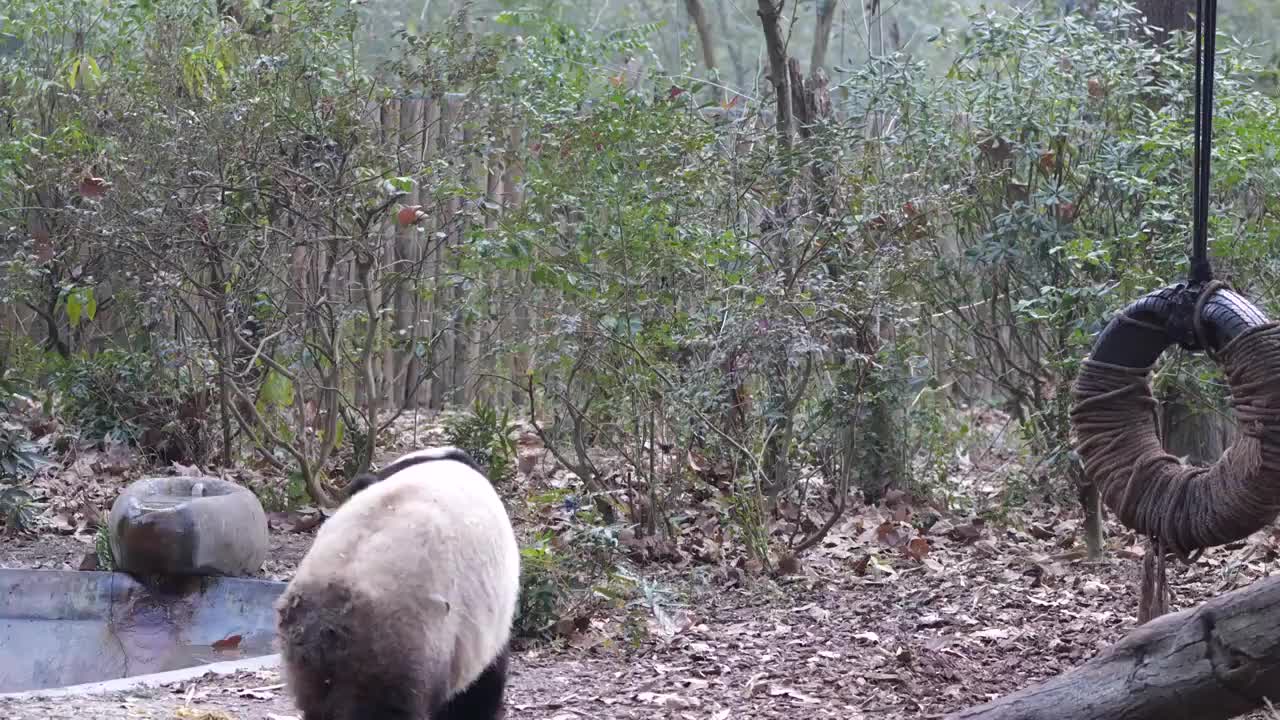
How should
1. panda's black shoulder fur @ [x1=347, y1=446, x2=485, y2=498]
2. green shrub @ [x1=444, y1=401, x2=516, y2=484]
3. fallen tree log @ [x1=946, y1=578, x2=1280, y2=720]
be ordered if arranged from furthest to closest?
green shrub @ [x1=444, y1=401, x2=516, y2=484] → panda's black shoulder fur @ [x1=347, y1=446, x2=485, y2=498] → fallen tree log @ [x1=946, y1=578, x2=1280, y2=720]

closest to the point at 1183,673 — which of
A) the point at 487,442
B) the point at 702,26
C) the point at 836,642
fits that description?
the point at 836,642

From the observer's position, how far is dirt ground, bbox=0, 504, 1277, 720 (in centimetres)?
503

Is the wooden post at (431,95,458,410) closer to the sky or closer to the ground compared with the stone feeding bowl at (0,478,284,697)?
closer to the sky

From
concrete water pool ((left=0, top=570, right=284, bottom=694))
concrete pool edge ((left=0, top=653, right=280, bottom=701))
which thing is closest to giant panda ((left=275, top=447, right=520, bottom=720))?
concrete pool edge ((left=0, top=653, right=280, bottom=701))

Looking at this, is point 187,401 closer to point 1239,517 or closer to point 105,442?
point 105,442

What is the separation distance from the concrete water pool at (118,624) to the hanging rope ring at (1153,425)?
4178 millimetres

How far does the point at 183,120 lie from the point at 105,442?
8.47 feet

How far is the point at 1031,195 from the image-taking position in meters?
7.62

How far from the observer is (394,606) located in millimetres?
3420

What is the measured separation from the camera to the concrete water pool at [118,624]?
641cm

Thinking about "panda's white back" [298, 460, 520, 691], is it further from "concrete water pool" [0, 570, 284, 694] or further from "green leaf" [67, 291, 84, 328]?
"green leaf" [67, 291, 84, 328]

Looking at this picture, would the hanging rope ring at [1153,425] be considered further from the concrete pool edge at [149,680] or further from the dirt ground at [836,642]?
the concrete pool edge at [149,680]

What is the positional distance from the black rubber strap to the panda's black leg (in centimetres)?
249

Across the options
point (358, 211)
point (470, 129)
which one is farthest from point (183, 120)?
point (470, 129)
